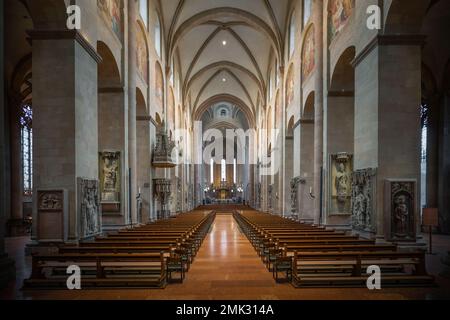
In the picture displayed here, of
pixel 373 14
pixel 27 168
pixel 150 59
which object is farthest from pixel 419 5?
pixel 27 168

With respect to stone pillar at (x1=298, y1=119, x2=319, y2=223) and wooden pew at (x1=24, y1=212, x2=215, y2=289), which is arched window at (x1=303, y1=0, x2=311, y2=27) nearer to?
stone pillar at (x1=298, y1=119, x2=319, y2=223)

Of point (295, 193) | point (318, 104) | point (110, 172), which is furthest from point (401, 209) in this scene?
point (295, 193)

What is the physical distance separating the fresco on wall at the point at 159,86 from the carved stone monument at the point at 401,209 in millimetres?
17555

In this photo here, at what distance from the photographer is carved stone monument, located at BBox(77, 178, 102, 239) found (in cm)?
1070

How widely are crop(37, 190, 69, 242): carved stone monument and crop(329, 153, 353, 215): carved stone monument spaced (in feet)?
35.1

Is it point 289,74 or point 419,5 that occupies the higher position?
point 289,74

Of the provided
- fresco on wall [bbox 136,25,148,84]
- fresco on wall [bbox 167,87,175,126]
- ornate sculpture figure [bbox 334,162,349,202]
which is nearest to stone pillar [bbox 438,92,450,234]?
ornate sculpture figure [bbox 334,162,349,202]

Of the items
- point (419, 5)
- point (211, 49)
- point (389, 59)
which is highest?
point (211, 49)

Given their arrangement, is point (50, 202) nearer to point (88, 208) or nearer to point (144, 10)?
point (88, 208)

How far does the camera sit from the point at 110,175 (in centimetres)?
1611

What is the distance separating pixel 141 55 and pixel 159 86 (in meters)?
5.46
